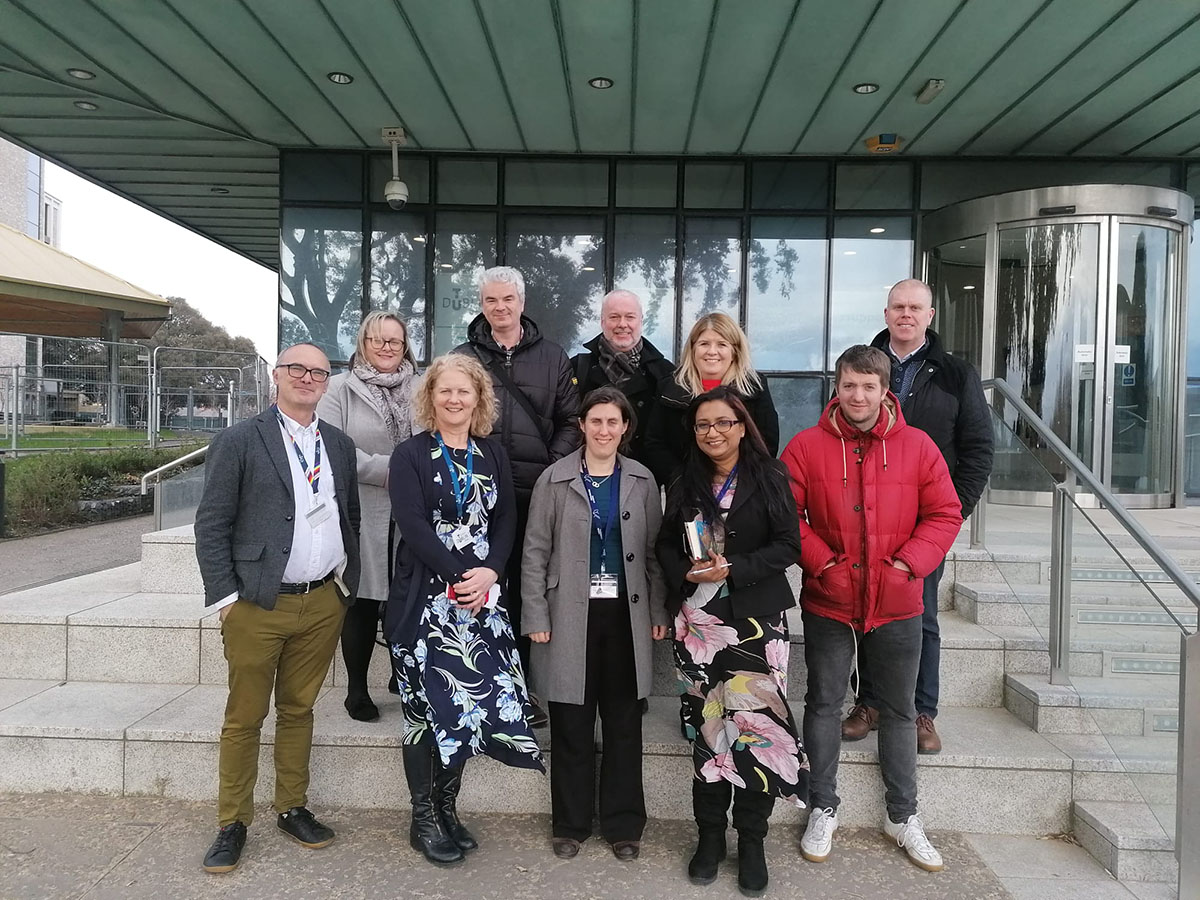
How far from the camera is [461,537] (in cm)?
273

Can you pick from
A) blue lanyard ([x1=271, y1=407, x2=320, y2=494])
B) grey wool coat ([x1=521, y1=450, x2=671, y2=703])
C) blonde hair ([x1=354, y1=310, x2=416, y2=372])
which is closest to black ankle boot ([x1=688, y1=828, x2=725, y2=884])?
grey wool coat ([x1=521, y1=450, x2=671, y2=703])

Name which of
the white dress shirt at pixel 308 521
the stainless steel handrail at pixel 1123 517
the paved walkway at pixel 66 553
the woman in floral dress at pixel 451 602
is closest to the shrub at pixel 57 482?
the paved walkway at pixel 66 553

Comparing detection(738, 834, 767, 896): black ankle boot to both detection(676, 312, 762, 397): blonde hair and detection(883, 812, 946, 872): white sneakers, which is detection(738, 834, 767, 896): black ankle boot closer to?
detection(883, 812, 946, 872): white sneakers

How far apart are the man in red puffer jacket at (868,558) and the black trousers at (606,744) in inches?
27.7

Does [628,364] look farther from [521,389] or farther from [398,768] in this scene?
[398,768]

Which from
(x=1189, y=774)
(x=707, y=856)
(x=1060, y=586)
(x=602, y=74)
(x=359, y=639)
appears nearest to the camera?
(x=1189, y=774)

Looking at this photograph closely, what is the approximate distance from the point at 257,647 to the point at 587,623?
4.03 ft

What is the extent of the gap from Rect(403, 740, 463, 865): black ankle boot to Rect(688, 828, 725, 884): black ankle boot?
0.90 meters

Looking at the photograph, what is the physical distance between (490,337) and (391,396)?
0.53m

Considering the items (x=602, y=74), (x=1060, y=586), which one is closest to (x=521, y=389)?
(x=1060, y=586)

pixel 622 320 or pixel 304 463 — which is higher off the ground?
pixel 622 320

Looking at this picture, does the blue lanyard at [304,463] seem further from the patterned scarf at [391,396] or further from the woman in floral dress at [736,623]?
the woman in floral dress at [736,623]

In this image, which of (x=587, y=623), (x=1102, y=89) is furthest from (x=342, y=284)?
(x=1102, y=89)

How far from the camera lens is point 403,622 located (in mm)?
2697
